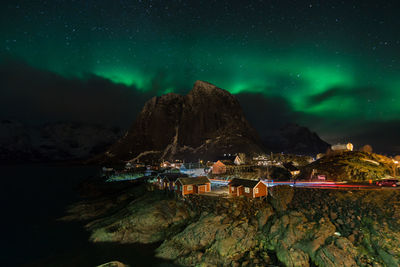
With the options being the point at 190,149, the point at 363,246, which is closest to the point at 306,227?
the point at 363,246

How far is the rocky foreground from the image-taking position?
1956cm

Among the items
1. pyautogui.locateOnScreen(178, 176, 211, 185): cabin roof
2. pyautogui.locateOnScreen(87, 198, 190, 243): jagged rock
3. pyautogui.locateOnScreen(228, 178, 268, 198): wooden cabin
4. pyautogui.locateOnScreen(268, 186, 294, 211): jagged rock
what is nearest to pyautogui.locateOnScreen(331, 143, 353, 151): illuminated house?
pyautogui.locateOnScreen(268, 186, 294, 211): jagged rock

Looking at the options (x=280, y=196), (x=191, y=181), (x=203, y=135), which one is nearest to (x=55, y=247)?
(x=191, y=181)

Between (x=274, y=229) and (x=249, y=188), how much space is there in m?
7.18

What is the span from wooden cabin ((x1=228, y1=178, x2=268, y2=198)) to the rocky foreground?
1051 mm

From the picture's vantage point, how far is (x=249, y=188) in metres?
30.0

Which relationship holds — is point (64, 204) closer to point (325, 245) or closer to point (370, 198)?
point (325, 245)

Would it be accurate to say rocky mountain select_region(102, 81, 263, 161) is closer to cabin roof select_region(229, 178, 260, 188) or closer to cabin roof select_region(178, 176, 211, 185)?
cabin roof select_region(178, 176, 211, 185)

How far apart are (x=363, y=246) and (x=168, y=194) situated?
29591 millimetres

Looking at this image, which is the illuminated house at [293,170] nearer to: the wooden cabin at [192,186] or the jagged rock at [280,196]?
the jagged rock at [280,196]

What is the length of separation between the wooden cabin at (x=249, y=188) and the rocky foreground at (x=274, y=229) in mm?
1051

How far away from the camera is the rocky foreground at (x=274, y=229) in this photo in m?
19.6

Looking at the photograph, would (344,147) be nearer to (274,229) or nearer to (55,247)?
(274,229)

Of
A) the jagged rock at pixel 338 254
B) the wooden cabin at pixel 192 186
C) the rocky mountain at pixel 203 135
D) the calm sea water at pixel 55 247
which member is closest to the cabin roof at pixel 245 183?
the wooden cabin at pixel 192 186
